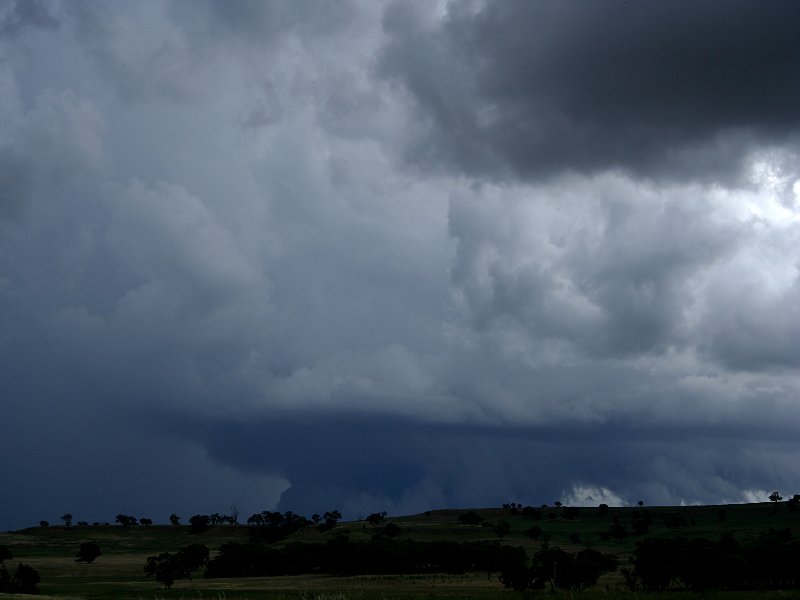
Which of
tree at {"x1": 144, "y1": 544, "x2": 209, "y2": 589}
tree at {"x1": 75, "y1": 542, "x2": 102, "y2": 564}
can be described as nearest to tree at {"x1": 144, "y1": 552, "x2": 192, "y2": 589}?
tree at {"x1": 144, "y1": 544, "x2": 209, "y2": 589}

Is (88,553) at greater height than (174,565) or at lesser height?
greater

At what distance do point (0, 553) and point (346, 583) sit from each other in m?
70.7

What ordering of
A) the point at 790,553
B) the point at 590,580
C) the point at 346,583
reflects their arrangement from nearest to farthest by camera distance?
the point at 590,580 < the point at 790,553 < the point at 346,583

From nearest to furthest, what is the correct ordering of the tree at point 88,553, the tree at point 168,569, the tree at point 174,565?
the tree at point 168,569, the tree at point 174,565, the tree at point 88,553

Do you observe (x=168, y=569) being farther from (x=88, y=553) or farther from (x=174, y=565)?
(x=88, y=553)

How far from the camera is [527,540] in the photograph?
19850 cm

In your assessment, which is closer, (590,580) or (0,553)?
(590,580)

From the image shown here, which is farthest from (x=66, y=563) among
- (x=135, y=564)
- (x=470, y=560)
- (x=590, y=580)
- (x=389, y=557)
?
(x=590, y=580)

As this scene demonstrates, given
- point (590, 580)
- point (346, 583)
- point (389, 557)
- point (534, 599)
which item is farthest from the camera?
point (389, 557)

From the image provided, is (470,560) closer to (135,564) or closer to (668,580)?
(668,580)

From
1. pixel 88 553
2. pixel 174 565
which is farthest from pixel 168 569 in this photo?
pixel 88 553

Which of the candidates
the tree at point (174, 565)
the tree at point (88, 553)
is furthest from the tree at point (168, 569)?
the tree at point (88, 553)

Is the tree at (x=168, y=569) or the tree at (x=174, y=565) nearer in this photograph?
the tree at (x=168, y=569)

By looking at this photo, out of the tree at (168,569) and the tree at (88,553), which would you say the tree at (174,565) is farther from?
the tree at (88,553)
